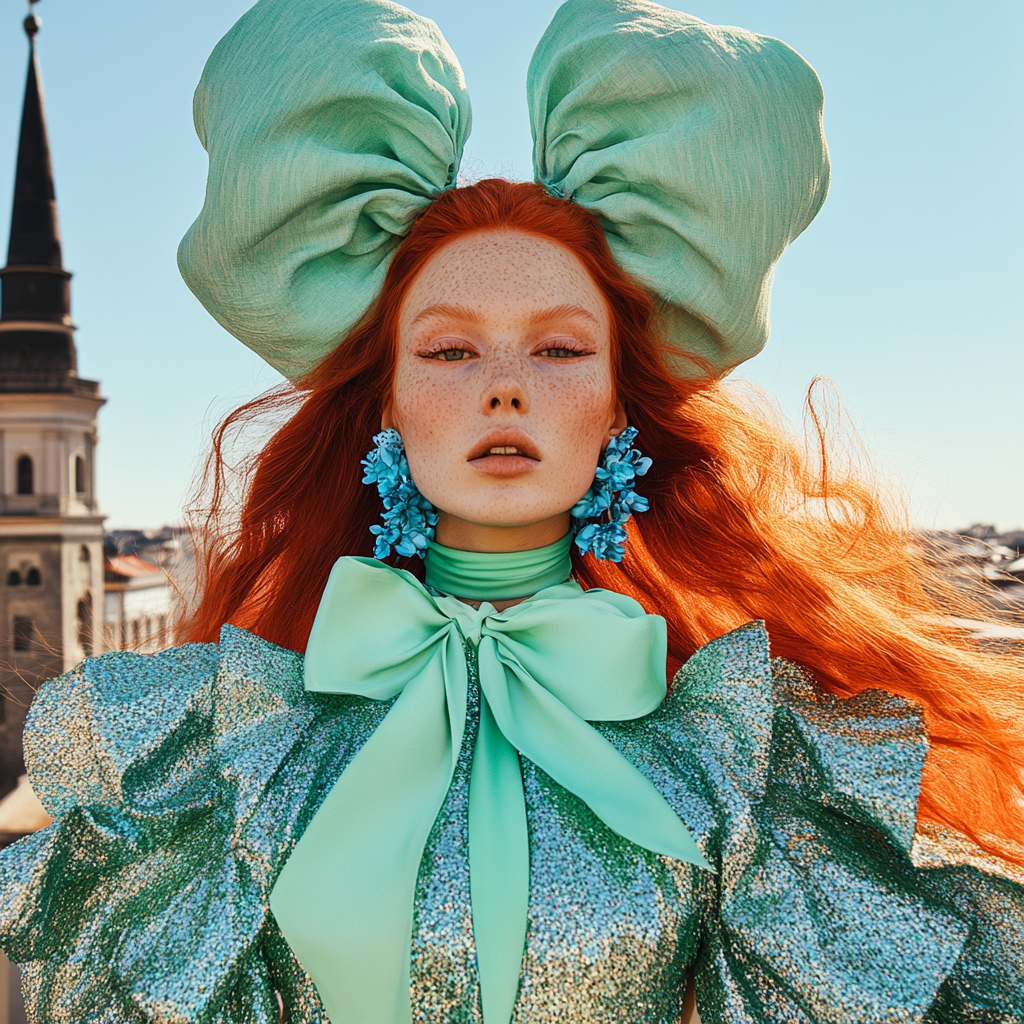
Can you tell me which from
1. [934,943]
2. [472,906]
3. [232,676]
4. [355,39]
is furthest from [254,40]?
[934,943]

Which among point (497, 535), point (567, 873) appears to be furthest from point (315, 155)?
point (567, 873)

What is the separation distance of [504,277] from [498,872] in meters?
1.06

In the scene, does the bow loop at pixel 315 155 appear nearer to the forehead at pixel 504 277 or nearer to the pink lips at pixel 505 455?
the forehead at pixel 504 277

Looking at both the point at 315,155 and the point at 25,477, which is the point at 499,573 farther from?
the point at 25,477

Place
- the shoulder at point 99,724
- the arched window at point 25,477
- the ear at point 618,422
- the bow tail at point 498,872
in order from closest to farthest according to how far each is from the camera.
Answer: the bow tail at point 498,872 < the shoulder at point 99,724 < the ear at point 618,422 < the arched window at point 25,477

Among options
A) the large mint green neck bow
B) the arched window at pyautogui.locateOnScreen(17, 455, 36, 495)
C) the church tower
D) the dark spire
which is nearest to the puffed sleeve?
the large mint green neck bow

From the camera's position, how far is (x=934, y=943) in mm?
1404

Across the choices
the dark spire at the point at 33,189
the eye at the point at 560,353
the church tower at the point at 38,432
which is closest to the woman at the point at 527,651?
the eye at the point at 560,353

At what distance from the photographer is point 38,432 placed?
1174 inches

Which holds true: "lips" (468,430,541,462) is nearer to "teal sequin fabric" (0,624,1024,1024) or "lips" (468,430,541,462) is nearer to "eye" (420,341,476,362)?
"eye" (420,341,476,362)

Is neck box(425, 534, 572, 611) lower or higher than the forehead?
lower

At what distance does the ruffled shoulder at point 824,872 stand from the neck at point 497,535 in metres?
0.42

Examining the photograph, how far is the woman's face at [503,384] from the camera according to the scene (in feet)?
5.85

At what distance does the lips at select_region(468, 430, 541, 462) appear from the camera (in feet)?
5.78
